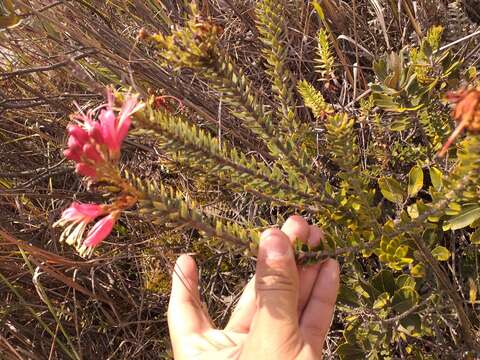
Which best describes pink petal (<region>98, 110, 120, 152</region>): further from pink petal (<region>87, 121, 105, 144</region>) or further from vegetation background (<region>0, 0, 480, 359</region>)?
vegetation background (<region>0, 0, 480, 359</region>)

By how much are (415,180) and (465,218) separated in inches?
6.9

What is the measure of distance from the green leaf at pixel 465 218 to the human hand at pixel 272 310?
346 millimetres

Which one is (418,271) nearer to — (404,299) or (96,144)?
(404,299)

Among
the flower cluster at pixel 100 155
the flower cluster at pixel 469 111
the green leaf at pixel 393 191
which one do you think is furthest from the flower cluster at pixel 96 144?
the green leaf at pixel 393 191

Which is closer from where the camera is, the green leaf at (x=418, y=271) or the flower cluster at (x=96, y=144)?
the flower cluster at (x=96, y=144)

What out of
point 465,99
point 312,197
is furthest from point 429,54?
point 465,99

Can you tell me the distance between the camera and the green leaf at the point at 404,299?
4.70ft

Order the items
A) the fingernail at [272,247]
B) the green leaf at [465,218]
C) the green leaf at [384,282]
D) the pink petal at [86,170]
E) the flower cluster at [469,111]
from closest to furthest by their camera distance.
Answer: the flower cluster at [469,111]
the pink petal at [86,170]
the fingernail at [272,247]
the green leaf at [465,218]
the green leaf at [384,282]

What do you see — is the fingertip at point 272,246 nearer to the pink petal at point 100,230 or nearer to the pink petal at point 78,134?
the pink petal at point 100,230

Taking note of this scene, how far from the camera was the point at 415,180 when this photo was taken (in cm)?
143

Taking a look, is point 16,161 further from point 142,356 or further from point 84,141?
point 84,141

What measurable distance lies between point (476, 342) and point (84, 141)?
132 centimetres

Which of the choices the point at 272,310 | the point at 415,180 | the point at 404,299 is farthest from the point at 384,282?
the point at 272,310

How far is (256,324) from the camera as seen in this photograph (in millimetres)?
1244
